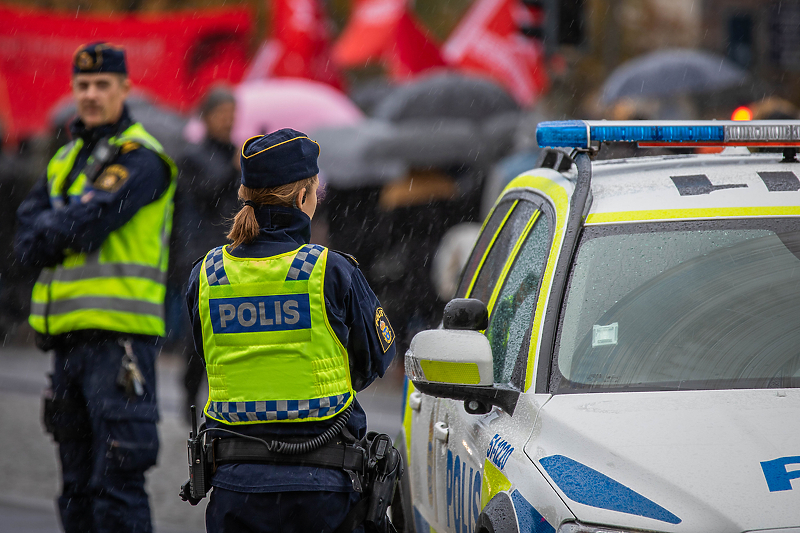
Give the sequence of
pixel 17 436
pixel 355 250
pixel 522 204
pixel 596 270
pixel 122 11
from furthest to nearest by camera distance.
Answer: pixel 122 11
pixel 355 250
pixel 17 436
pixel 522 204
pixel 596 270

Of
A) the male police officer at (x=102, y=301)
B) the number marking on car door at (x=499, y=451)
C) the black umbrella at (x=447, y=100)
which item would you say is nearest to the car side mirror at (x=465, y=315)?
the number marking on car door at (x=499, y=451)

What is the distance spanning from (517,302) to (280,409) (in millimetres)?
934

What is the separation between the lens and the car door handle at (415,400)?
13.9 feet

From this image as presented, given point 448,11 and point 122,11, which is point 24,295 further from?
point 448,11

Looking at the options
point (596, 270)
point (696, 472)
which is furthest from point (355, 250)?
point (696, 472)

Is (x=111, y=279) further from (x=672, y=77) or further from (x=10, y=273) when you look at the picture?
(x=10, y=273)

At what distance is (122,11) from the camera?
2458cm

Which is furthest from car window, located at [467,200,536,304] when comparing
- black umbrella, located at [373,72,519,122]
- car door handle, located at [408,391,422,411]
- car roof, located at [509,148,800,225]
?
black umbrella, located at [373,72,519,122]

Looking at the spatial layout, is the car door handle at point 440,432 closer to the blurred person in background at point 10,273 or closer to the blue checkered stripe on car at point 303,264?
the blue checkered stripe on car at point 303,264

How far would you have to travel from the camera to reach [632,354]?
3158 millimetres

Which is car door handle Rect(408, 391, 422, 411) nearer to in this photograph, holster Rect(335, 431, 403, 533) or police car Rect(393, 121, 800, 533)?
police car Rect(393, 121, 800, 533)

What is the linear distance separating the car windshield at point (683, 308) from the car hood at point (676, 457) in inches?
3.9

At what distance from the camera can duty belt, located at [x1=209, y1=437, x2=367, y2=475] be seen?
3.07 meters

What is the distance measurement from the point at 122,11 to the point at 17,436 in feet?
59.6
